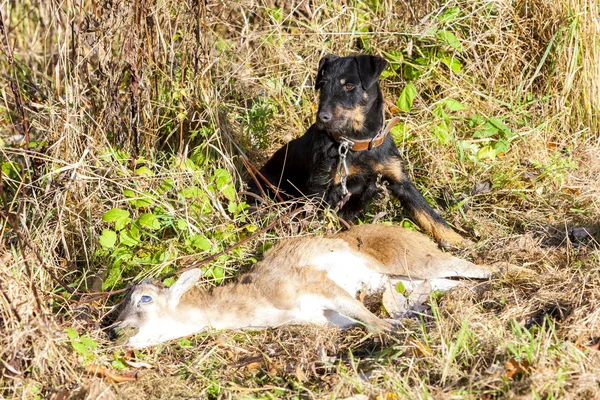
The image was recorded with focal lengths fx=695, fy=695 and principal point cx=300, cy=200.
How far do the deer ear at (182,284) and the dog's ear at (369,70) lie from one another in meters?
2.01

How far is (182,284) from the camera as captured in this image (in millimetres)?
3838

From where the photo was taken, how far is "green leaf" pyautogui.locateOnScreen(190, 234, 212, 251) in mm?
4340

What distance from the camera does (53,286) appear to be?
13.9ft

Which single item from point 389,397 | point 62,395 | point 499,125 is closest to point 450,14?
point 499,125

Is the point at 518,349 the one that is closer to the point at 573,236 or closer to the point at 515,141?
the point at 573,236

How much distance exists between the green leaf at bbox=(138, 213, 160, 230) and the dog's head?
1.39 metres

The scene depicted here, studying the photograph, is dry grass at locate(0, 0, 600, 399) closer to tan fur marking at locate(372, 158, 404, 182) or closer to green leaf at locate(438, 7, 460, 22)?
green leaf at locate(438, 7, 460, 22)

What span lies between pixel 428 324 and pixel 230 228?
163cm

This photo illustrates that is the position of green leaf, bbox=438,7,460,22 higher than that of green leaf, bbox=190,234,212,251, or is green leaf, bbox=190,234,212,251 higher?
green leaf, bbox=438,7,460,22

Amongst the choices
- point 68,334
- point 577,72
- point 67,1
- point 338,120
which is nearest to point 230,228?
point 338,120

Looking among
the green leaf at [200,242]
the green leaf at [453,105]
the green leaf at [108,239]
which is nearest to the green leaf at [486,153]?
the green leaf at [453,105]

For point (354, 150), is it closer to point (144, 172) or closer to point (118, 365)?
point (144, 172)

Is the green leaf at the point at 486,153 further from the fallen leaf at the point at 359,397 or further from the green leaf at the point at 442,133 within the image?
the fallen leaf at the point at 359,397

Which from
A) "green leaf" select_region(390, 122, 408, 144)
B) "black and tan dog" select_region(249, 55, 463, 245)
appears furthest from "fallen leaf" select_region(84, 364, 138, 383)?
"green leaf" select_region(390, 122, 408, 144)
